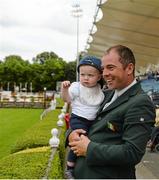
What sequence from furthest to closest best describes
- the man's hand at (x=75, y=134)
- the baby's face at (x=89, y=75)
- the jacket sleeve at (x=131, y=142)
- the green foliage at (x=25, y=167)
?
the green foliage at (x=25, y=167) < the baby's face at (x=89, y=75) < the man's hand at (x=75, y=134) < the jacket sleeve at (x=131, y=142)

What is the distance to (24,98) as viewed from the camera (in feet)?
157

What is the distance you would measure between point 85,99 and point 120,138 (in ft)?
2.28

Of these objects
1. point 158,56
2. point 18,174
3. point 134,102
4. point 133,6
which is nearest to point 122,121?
point 134,102

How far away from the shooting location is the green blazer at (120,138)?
9.11ft

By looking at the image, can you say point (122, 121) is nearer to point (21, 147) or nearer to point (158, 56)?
point (21, 147)

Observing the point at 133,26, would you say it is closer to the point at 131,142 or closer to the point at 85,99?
the point at 85,99

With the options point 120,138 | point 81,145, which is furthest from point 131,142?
point 81,145

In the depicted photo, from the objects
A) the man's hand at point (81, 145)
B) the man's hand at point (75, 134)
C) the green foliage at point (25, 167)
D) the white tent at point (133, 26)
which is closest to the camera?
the man's hand at point (81, 145)

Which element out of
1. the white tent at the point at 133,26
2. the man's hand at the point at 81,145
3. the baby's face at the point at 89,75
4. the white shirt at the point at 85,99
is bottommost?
the man's hand at the point at 81,145

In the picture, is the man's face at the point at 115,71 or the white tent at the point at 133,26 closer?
the man's face at the point at 115,71

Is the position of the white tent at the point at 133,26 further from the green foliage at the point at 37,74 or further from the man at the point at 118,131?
the green foliage at the point at 37,74

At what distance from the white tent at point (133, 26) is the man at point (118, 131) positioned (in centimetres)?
753

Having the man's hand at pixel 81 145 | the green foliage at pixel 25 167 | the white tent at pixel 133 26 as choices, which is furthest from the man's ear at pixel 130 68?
the white tent at pixel 133 26

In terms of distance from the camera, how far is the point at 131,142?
276 centimetres
